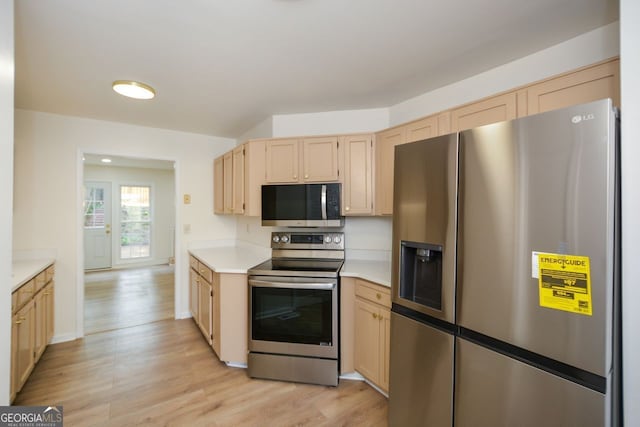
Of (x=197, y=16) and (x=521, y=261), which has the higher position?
(x=197, y=16)

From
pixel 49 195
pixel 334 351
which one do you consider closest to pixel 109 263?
pixel 49 195

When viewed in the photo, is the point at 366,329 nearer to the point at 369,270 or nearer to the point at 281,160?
the point at 369,270

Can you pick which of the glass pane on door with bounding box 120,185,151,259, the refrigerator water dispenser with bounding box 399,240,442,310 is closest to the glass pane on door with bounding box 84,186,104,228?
the glass pane on door with bounding box 120,185,151,259

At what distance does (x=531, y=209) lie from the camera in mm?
1017

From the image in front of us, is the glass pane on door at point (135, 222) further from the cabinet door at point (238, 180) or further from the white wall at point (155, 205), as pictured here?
the cabinet door at point (238, 180)

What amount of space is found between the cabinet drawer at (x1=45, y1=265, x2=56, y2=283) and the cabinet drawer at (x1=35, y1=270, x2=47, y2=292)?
0.07 m

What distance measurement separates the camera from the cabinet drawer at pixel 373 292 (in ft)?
6.39

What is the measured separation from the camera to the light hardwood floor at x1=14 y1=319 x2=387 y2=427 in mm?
1831

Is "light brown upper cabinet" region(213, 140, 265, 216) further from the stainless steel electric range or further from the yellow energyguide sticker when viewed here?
the yellow energyguide sticker

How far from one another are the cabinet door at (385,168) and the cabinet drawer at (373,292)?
2.17 feet

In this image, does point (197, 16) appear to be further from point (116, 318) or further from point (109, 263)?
point (109, 263)

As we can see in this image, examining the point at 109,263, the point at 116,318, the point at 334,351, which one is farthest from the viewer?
the point at 109,263

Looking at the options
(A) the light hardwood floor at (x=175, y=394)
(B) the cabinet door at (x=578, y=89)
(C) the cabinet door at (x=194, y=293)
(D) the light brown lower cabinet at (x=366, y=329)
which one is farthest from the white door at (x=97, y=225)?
(B) the cabinet door at (x=578, y=89)

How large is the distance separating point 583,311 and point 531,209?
383mm
